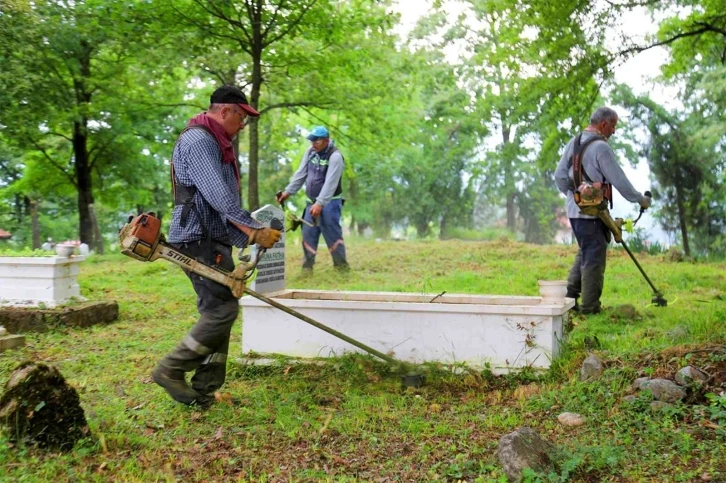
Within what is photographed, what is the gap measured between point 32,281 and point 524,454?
20.5 feet

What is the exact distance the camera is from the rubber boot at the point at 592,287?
22.0 feet

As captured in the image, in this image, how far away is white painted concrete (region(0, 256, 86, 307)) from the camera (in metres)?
7.67

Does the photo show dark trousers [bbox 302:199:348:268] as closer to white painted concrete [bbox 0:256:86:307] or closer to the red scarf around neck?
white painted concrete [bbox 0:256:86:307]

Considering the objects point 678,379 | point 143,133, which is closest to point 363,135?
point 143,133

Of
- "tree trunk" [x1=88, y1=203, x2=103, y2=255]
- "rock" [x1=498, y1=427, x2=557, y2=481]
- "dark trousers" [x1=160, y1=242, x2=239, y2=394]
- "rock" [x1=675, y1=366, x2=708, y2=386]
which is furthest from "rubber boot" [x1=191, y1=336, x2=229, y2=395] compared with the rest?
"tree trunk" [x1=88, y1=203, x2=103, y2=255]

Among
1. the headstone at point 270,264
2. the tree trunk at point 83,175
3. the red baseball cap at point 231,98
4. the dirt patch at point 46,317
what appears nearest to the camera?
the red baseball cap at point 231,98

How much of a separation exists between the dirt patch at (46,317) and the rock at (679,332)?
5694 millimetres

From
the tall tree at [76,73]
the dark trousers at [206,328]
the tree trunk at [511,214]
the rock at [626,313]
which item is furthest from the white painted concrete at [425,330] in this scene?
the tree trunk at [511,214]

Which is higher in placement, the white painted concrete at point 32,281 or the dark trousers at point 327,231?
the dark trousers at point 327,231

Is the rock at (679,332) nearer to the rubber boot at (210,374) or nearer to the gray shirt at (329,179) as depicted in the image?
the rubber boot at (210,374)

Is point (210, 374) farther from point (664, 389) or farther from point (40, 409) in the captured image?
point (664, 389)

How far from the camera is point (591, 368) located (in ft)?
15.4

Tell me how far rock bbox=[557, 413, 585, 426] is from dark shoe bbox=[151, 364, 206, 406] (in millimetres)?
2305

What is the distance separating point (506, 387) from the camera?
5.00m
